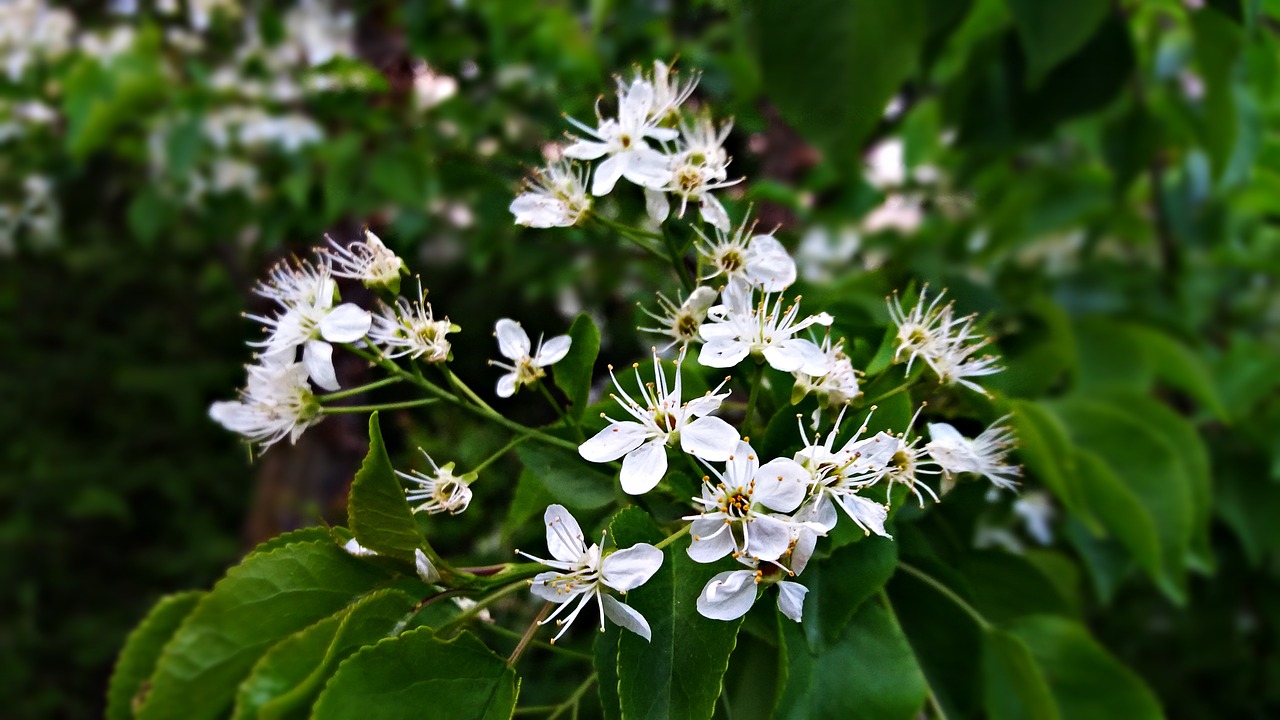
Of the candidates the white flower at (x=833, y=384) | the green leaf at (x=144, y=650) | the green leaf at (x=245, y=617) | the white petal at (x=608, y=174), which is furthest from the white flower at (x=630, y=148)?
the green leaf at (x=144, y=650)

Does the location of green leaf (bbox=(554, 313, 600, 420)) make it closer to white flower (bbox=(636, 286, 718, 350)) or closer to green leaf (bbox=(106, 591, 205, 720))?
white flower (bbox=(636, 286, 718, 350))

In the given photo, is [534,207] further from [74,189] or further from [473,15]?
[74,189]

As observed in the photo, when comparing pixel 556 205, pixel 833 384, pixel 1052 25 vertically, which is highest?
pixel 1052 25

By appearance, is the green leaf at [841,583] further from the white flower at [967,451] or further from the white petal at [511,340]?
the white petal at [511,340]

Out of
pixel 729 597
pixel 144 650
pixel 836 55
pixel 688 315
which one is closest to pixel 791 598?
pixel 729 597

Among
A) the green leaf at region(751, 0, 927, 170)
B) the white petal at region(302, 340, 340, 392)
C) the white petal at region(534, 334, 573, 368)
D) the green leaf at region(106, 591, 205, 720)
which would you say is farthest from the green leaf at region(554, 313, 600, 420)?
the green leaf at region(751, 0, 927, 170)

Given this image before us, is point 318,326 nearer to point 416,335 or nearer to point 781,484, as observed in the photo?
point 416,335
